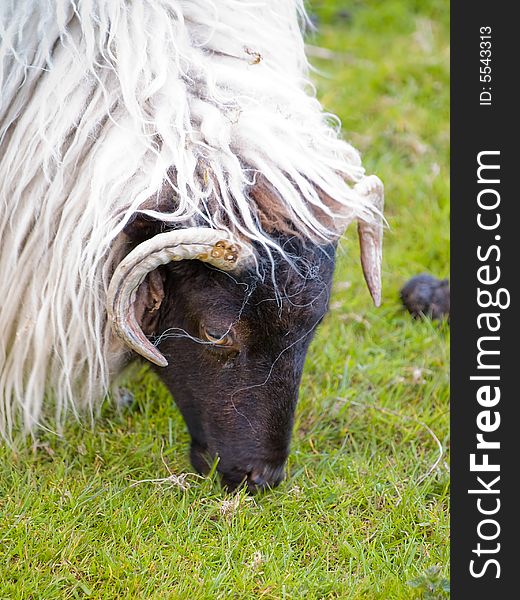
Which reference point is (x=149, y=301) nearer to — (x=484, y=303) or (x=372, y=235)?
(x=372, y=235)

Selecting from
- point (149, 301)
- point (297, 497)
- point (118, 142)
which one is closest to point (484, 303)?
point (297, 497)

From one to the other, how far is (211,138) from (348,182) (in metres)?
0.68

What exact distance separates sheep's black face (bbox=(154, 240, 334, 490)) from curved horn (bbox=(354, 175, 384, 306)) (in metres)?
0.29

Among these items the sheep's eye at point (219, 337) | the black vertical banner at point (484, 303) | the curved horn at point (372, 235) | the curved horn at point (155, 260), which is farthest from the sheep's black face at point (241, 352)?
the black vertical banner at point (484, 303)

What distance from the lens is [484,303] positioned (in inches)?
153

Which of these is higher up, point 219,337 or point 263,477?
point 219,337

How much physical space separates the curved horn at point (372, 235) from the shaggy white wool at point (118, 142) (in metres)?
0.06

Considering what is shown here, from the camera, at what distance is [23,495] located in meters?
3.65

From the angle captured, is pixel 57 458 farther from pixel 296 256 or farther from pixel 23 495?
pixel 296 256

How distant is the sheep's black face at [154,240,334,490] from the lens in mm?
3357

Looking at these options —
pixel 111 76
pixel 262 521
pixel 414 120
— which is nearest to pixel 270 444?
pixel 262 521

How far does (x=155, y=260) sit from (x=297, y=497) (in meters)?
1.12

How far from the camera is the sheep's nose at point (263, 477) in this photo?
11.9 ft

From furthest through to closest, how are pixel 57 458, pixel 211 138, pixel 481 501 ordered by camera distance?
pixel 57 458
pixel 481 501
pixel 211 138
